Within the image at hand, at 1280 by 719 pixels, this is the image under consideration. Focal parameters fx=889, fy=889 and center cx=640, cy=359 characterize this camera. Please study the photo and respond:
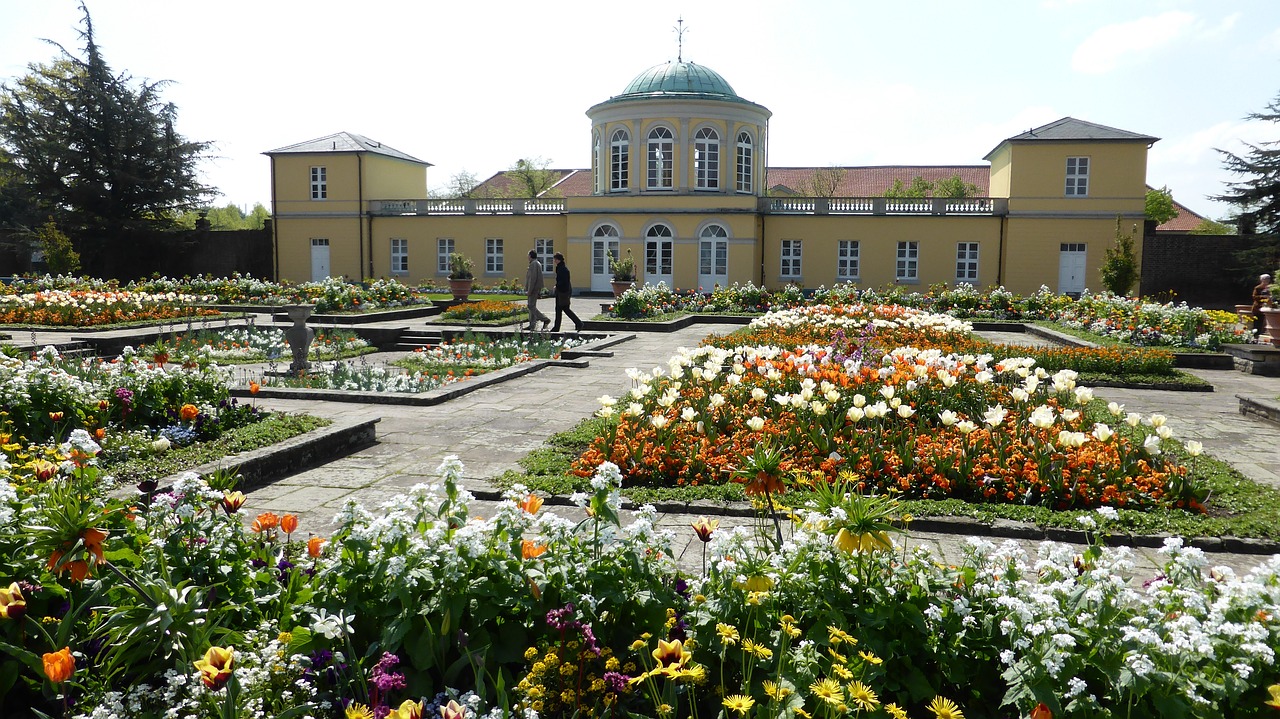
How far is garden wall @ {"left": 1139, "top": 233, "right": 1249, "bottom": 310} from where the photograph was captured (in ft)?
109

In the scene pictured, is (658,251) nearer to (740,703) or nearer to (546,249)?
(546,249)

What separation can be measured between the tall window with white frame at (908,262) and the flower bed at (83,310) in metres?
24.7

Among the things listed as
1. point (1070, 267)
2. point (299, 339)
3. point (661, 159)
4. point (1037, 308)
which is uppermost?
point (661, 159)

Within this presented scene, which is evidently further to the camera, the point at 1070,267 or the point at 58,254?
the point at 1070,267

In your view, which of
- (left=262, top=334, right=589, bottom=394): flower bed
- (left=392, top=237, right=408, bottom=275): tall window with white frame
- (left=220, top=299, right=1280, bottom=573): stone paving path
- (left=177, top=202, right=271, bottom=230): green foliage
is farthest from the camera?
(left=177, top=202, right=271, bottom=230): green foliage

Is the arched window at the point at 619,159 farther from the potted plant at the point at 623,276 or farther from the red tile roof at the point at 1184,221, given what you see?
the red tile roof at the point at 1184,221

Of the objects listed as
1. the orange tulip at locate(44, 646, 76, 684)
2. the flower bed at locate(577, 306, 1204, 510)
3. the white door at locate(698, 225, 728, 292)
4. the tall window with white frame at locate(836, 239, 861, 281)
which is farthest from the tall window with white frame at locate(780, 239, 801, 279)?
the orange tulip at locate(44, 646, 76, 684)

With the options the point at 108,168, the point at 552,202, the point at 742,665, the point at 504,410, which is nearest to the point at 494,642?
the point at 742,665

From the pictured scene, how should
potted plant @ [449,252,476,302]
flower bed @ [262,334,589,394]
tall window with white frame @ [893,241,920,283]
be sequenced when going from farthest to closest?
tall window with white frame @ [893,241,920,283] → potted plant @ [449,252,476,302] → flower bed @ [262,334,589,394]

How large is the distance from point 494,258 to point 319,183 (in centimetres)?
869

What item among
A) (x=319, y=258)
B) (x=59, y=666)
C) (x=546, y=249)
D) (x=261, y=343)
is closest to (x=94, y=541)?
(x=59, y=666)

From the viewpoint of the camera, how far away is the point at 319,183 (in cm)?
3906

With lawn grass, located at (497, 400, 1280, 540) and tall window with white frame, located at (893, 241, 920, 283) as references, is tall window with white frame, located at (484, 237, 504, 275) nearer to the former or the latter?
tall window with white frame, located at (893, 241, 920, 283)

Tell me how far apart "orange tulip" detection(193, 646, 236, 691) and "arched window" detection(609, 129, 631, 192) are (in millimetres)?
34256
